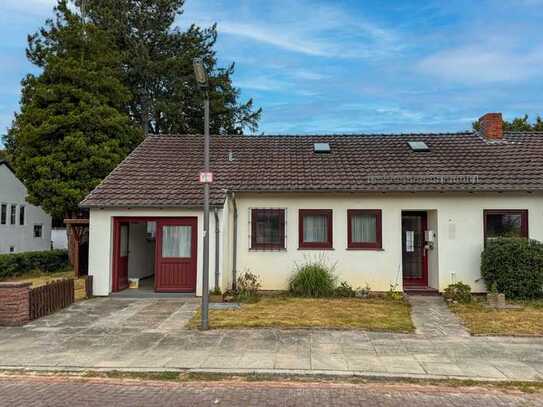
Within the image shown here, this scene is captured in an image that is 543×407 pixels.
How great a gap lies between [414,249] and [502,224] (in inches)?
102

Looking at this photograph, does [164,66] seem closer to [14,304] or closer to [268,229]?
[268,229]

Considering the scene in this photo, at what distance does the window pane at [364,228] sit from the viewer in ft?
45.3

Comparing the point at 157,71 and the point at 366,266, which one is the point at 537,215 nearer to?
the point at 366,266

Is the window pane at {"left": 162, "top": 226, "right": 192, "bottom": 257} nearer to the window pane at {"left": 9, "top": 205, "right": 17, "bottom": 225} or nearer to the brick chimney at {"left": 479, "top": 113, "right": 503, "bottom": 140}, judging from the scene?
the brick chimney at {"left": 479, "top": 113, "right": 503, "bottom": 140}

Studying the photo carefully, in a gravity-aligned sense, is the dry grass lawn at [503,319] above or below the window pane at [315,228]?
below

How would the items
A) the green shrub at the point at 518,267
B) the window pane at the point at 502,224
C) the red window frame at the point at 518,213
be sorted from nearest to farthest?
1. the green shrub at the point at 518,267
2. the red window frame at the point at 518,213
3. the window pane at the point at 502,224

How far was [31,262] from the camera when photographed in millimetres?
20453

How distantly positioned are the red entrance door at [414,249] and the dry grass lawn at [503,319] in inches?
93.2

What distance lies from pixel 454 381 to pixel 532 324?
4.47 m

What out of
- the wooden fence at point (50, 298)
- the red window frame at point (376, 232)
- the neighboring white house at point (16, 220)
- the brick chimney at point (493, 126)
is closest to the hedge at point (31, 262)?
the neighboring white house at point (16, 220)

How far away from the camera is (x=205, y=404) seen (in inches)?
219

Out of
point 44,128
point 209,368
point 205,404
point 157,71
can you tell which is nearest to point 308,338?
Result: point 209,368

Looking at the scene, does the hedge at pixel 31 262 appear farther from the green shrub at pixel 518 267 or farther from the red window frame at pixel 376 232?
the green shrub at pixel 518 267

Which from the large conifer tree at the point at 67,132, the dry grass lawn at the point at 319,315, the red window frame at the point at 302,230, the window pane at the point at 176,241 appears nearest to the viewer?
the dry grass lawn at the point at 319,315
